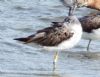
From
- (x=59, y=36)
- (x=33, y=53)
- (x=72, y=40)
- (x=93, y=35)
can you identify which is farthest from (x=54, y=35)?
(x=93, y=35)

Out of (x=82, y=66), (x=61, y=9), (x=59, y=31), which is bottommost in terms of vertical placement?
(x=61, y=9)

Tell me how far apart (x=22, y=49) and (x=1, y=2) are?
4.43 metres

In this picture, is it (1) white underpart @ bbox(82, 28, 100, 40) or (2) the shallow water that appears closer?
(2) the shallow water

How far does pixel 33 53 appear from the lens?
9.58 metres

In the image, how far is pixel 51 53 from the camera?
975cm

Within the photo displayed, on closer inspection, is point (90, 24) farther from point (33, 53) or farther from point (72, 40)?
point (72, 40)

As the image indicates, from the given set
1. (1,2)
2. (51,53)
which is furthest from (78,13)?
(51,53)

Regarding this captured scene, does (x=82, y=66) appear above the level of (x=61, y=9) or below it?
above

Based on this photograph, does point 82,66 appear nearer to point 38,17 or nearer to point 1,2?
point 38,17

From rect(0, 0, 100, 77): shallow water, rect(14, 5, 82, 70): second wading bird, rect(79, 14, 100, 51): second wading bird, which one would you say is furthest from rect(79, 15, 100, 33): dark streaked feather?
rect(14, 5, 82, 70): second wading bird

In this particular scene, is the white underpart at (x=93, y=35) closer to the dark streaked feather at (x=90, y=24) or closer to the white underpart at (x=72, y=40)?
the dark streaked feather at (x=90, y=24)

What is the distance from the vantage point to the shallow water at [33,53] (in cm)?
846

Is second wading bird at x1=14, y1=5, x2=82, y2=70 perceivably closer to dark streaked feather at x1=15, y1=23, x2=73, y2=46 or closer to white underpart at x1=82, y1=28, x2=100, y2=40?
dark streaked feather at x1=15, y1=23, x2=73, y2=46

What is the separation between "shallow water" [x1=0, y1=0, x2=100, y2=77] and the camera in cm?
846
